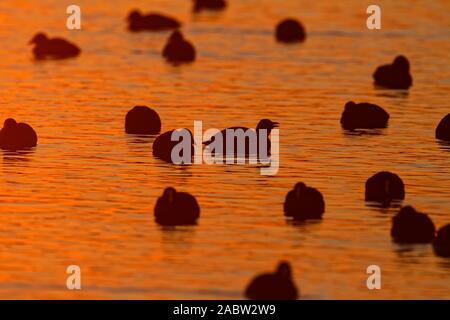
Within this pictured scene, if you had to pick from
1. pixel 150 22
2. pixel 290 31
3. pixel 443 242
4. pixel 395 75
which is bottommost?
pixel 443 242

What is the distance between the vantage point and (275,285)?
96.7 feet

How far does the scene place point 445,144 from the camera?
44.9 meters

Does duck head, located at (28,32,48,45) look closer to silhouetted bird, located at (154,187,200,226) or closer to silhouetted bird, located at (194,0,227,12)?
silhouetted bird, located at (194,0,227,12)

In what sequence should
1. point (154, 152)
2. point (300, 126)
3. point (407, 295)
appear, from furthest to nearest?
point (300, 126)
point (154, 152)
point (407, 295)

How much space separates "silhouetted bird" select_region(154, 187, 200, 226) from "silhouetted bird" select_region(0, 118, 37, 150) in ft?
28.7

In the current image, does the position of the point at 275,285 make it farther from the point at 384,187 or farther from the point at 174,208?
the point at 384,187

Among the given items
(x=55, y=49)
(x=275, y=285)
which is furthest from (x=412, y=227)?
(x=55, y=49)

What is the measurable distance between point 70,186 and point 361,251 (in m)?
7.59

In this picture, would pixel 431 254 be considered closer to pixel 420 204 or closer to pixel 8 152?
pixel 420 204

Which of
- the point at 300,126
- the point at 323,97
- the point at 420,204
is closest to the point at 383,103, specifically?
the point at 323,97

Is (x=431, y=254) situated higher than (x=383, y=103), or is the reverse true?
(x=383, y=103)

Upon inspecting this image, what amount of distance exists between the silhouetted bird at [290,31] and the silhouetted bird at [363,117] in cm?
1854

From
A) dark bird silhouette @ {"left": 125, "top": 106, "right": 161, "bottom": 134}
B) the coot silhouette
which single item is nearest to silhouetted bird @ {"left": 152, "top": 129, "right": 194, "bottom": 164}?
dark bird silhouette @ {"left": 125, "top": 106, "right": 161, "bottom": 134}

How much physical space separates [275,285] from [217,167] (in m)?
11.8
